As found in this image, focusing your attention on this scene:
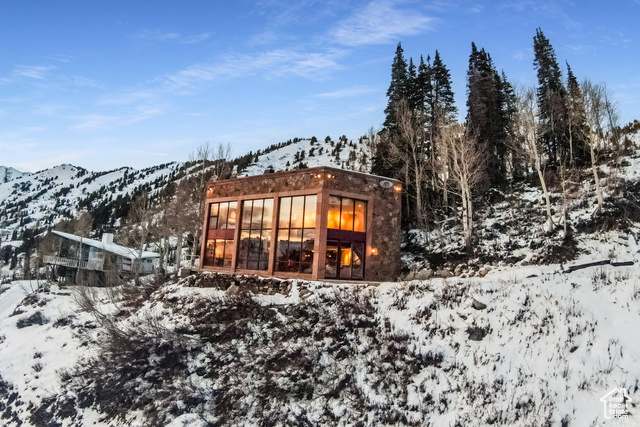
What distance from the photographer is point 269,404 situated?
10523 millimetres

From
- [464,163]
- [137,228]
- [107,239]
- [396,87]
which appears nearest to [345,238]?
[464,163]

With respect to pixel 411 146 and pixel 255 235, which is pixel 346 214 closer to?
pixel 255 235

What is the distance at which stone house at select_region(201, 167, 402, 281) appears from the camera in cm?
2111

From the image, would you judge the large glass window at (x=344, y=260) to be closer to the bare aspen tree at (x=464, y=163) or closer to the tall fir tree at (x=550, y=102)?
the bare aspen tree at (x=464, y=163)

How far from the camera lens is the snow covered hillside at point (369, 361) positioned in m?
8.84

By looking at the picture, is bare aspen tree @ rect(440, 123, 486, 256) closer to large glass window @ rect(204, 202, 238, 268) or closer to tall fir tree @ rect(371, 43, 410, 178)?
tall fir tree @ rect(371, 43, 410, 178)

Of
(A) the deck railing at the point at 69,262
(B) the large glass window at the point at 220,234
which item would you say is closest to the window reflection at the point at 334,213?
(B) the large glass window at the point at 220,234

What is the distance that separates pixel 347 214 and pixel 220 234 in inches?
355

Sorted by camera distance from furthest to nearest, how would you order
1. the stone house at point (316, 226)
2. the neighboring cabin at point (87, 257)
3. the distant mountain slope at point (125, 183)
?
the distant mountain slope at point (125, 183) → the neighboring cabin at point (87, 257) → the stone house at point (316, 226)

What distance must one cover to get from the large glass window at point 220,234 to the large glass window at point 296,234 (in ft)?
13.9

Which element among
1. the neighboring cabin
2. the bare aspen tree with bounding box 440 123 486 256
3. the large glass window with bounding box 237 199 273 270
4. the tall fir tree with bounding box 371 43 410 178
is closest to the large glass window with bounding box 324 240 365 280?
the large glass window with bounding box 237 199 273 270

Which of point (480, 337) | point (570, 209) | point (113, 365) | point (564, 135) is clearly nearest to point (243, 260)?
point (113, 365)

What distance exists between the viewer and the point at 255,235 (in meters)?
23.5

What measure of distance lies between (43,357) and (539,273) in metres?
22.1
